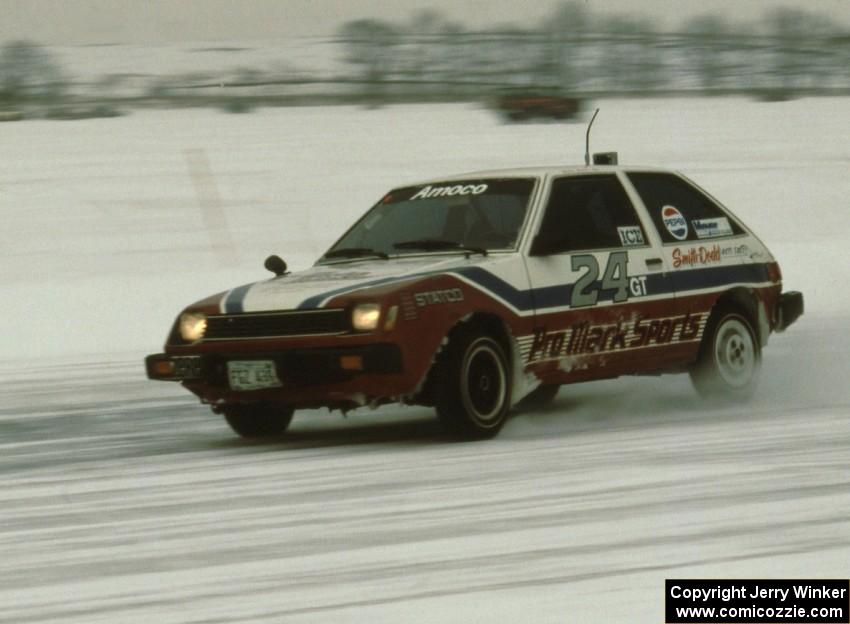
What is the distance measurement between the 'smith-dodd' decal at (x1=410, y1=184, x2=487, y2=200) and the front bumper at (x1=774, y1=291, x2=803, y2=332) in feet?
7.97

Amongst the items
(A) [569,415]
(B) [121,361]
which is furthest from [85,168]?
(A) [569,415]

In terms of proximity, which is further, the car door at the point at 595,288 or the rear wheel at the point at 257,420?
the rear wheel at the point at 257,420

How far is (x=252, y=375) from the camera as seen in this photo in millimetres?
8625

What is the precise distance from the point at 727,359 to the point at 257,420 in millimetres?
3001

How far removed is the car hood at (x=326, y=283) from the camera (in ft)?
28.1

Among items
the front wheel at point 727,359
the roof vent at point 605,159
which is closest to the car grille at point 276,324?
the roof vent at point 605,159

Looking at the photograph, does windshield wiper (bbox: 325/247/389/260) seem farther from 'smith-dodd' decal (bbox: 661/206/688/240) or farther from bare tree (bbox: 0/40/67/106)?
bare tree (bbox: 0/40/67/106)

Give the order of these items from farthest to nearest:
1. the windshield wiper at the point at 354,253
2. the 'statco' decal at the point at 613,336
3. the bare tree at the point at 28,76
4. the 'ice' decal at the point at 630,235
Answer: the bare tree at the point at 28,76 → the 'ice' decal at the point at 630,235 → the windshield wiper at the point at 354,253 → the 'statco' decal at the point at 613,336

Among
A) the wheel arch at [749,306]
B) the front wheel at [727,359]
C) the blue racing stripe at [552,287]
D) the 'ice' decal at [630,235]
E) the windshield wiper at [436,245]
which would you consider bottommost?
the front wheel at [727,359]

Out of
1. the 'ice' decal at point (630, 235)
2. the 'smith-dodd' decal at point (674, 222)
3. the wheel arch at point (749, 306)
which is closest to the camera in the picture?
the 'ice' decal at point (630, 235)

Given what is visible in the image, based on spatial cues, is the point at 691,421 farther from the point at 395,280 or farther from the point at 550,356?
the point at 395,280

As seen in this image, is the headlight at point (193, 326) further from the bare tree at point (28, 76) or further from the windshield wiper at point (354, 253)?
the bare tree at point (28, 76)

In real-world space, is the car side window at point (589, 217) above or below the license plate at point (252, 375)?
above

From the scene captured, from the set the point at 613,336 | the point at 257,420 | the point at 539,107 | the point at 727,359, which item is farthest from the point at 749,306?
the point at 539,107
